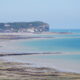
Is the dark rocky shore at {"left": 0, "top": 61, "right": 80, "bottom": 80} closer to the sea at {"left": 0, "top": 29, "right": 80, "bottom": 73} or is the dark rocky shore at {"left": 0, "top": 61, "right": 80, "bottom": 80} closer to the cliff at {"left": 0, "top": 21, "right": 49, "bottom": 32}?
the sea at {"left": 0, "top": 29, "right": 80, "bottom": 73}

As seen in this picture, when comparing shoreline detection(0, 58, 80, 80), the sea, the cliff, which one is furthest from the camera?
the cliff

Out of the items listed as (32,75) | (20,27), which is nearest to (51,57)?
(32,75)

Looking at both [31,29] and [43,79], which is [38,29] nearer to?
[31,29]

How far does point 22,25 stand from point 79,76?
129m

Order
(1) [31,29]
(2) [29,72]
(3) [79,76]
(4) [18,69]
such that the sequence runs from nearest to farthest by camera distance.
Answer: (3) [79,76], (2) [29,72], (4) [18,69], (1) [31,29]

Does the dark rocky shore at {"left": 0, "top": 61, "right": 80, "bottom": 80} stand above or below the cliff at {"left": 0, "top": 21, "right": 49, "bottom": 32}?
above

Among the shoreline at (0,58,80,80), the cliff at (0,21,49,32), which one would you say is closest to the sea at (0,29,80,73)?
the shoreline at (0,58,80,80)

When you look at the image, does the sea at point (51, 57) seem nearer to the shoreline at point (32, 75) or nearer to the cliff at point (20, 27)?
the shoreline at point (32, 75)

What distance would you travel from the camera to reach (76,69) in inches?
1101

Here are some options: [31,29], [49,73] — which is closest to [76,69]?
[49,73]

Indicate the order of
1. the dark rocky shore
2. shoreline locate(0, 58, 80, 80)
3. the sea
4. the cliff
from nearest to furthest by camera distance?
the dark rocky shore, shoreline locate(0, 58, 80, 80), the sea, the cliff

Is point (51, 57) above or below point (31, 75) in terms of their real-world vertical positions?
below

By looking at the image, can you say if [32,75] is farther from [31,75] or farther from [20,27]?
[20,27]

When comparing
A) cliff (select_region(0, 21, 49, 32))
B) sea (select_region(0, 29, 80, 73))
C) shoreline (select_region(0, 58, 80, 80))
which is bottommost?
cliff (select_region(0, 21, 49, 32))
